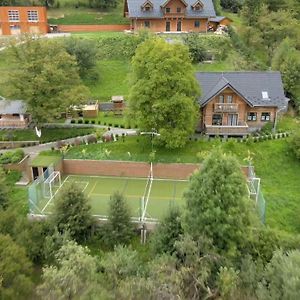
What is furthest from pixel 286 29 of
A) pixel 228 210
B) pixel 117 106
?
pixel 228 210

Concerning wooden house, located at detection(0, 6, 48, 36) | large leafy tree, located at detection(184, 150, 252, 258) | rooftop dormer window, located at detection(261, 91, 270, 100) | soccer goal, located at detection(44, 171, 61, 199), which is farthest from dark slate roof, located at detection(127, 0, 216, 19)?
large leafy tree, located at detection(184, 150, 252, 258)

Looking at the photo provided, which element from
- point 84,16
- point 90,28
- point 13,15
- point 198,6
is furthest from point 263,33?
point 13,15

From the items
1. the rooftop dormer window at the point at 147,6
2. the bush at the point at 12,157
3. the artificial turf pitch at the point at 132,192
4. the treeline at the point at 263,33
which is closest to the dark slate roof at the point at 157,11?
the rooftop dormer window at the point at 147,6

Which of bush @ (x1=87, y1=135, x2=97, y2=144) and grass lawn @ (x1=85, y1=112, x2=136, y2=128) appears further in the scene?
grass lawn @ (x1=85, y1=112, x2=136, y2=128)

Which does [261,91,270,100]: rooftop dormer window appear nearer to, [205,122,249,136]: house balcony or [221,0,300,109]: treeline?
[205,122,249,136]: house balcony

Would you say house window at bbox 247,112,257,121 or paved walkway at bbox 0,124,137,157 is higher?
house window at bbox 247,112,257,121

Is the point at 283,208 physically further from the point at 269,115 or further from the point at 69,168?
the point at 69,168
